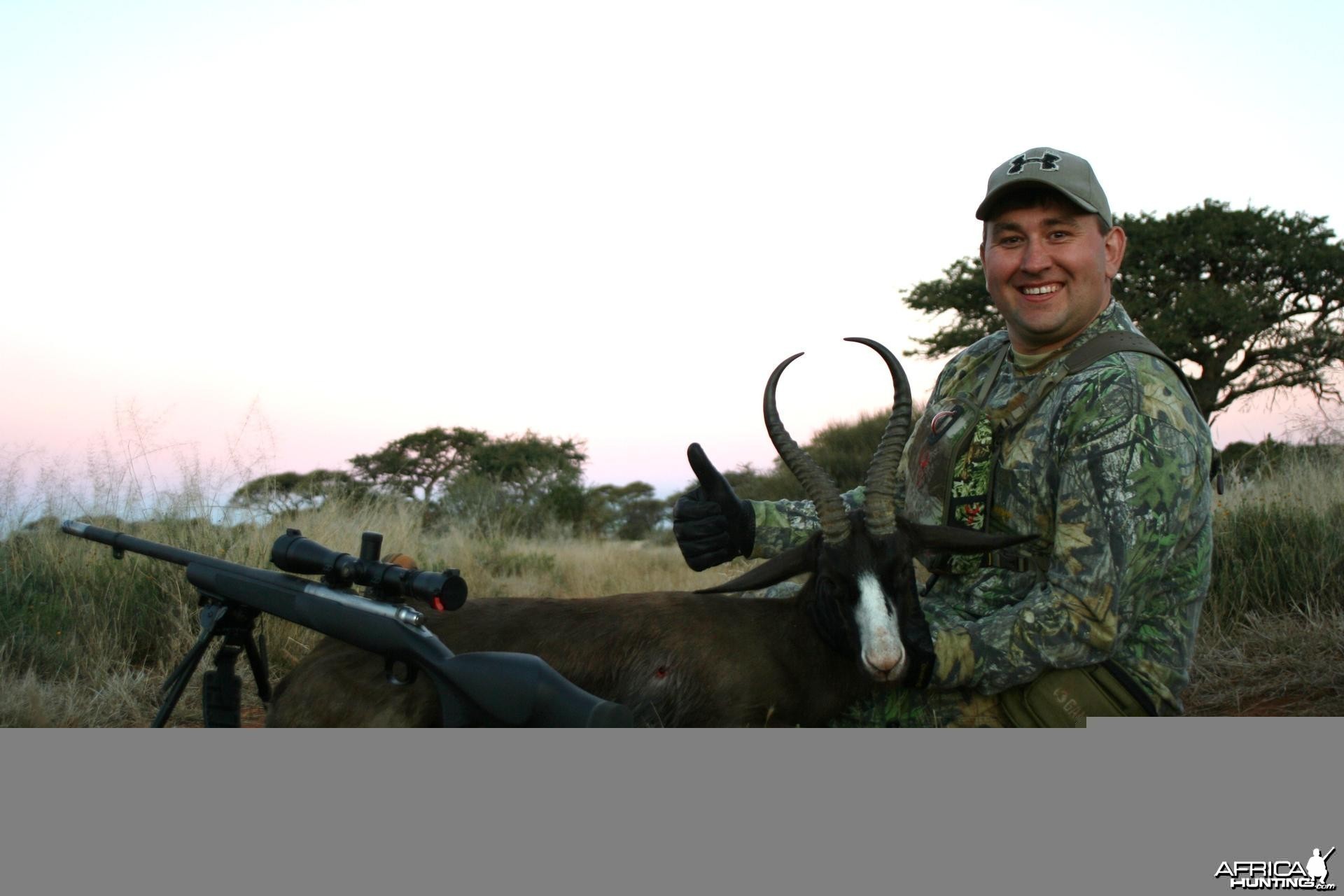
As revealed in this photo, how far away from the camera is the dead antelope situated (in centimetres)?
366

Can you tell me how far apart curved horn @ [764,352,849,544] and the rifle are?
1265mm

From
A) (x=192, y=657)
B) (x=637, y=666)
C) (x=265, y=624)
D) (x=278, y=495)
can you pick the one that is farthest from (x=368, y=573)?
(x=278, y=495)

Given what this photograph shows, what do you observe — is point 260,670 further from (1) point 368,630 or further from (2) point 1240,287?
(2) point 1240,287

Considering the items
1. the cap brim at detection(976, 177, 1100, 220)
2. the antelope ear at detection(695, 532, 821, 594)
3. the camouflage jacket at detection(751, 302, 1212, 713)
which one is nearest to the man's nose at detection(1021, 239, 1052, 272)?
the cap brim at detection(976, 177, 1100, 220)

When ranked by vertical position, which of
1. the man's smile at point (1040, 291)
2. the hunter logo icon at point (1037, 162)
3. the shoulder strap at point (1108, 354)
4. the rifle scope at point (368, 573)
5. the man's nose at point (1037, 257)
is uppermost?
the hunter logo icon at point (1037, 162)

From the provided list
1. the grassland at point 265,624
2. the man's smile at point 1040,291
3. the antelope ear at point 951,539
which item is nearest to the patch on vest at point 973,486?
the antelope ear at point 951,539

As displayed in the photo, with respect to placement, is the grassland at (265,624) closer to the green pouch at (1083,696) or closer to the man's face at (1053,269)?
the green pouch at (1083,696)

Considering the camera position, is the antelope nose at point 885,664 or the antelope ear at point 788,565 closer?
the antelope nose at point 885,664

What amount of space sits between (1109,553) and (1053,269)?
1.13 meters

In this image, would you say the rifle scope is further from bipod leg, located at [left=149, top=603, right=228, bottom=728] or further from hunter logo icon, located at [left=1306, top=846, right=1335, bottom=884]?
hunter logo icon, located at [left=1306, top=846, right=1335, bottom=884]

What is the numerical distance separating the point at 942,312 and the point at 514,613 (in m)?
19.8

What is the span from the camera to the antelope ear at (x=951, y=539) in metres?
3.78

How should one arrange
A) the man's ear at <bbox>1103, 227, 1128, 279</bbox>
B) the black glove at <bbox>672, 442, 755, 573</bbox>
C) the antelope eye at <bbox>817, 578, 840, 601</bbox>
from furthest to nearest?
the black glove at <bbox>672, 442, 755, 573</bbox> → the man's ear at <bbox>1103, 227, 1128, 279</bbox> → the antelope eye at <bbox>817, 578, 840, 601</bbox>

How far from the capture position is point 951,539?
3863 millimetres
